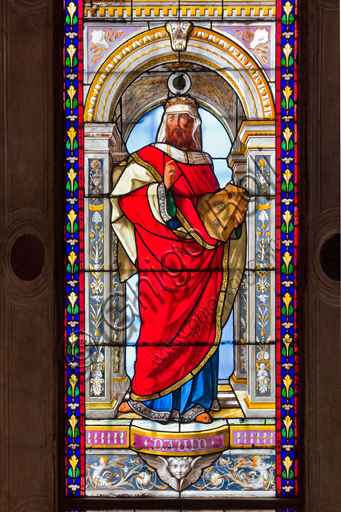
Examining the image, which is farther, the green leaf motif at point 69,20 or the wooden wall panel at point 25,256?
the green leaf motif at point 69,20

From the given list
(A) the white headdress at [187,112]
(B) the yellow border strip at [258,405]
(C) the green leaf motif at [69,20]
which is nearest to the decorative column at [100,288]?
(A) the white headdress at [187,112]

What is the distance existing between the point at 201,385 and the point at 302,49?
252 centimetres

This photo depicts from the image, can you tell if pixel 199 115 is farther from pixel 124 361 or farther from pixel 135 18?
pixel 124 361

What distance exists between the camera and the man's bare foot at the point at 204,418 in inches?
118

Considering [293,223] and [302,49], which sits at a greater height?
[302,49]

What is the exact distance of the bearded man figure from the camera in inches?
119

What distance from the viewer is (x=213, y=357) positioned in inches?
119

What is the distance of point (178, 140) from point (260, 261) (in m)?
1.06

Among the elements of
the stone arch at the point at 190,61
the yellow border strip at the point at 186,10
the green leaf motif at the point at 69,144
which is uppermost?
the yellow border strip at the point at 186,10

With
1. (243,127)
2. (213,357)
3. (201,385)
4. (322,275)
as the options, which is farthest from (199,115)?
(201,385)

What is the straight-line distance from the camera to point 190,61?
3.03 meters

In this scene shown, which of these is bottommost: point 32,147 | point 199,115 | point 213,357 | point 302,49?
point 213,357

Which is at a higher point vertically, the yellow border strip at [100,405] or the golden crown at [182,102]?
the golden crown at [182,102]

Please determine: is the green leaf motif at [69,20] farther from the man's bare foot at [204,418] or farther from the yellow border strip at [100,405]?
the man's bare foot at [204,418]
